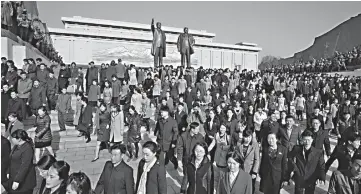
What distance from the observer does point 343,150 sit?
407 centimetres

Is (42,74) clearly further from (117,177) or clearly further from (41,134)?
(117,177)

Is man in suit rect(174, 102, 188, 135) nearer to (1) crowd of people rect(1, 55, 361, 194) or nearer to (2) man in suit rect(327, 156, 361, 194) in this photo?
(1) crowd of people rect(1, 55, 361, 194)

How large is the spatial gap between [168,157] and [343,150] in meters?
3.29

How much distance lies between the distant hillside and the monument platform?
23123 millimetres

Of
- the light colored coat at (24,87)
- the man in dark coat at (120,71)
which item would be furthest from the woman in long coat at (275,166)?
the man in dark coat at (120,71)

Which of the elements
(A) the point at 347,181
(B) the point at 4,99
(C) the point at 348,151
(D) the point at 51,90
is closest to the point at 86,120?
(B) the point at 4,99

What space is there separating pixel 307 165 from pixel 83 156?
4.99 m

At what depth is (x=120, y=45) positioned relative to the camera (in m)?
30.0

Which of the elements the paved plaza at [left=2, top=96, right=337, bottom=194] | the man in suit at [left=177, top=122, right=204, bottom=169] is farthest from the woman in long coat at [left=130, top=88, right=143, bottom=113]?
the man in suit at [left=177, top=122, right=204, bottom=169]

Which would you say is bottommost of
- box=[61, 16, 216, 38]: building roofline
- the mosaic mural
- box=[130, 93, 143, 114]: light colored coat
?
box=[130, 93, 143, 114]: light colored coat

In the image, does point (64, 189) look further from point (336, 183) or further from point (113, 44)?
point (113, 44)

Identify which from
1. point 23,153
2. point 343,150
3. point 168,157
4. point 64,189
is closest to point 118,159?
point 64,189

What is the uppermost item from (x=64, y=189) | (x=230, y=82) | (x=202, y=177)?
(x=230, y=82)

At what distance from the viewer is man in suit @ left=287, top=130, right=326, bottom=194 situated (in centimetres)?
368
